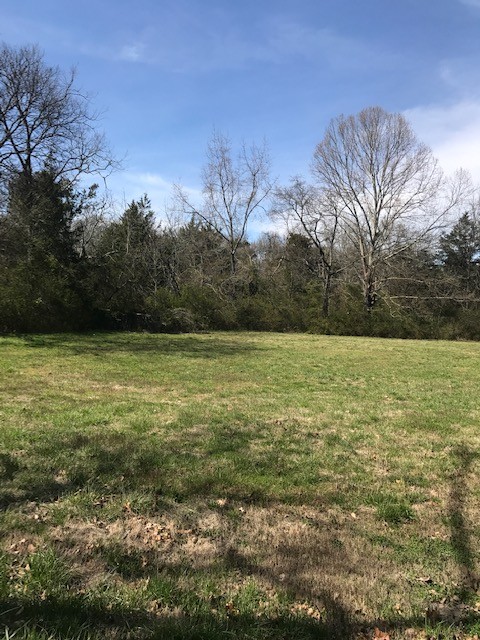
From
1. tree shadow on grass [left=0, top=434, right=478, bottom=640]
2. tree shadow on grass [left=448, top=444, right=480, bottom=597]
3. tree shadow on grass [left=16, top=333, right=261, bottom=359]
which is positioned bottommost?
tree shadow on grass [left=448, top=444, right=480, bottom=597]

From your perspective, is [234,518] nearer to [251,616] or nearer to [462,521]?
[251,616]

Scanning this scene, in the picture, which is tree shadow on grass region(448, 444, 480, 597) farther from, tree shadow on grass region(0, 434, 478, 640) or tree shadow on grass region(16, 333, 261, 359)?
tree shadow on grass region(16, 333, 261, 359)

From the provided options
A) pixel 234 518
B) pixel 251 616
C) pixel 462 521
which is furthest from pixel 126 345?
pixel 251 616

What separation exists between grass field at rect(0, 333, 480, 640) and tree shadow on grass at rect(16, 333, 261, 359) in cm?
746

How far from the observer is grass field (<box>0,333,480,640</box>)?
2.58 metres

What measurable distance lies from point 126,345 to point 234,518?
48.2ft

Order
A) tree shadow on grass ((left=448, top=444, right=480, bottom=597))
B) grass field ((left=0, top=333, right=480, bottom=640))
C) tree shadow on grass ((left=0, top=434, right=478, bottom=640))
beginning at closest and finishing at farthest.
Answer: tree shadow on grass ((left=0, top=434, right=478, bottom=640)) → grass field ((left=0, top=333, right=480, bottom=640)) → tree shadow on grass ((left=448, top=444, right=480, bottom=597))

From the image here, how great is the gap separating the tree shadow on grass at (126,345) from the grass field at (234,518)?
7.46 metres

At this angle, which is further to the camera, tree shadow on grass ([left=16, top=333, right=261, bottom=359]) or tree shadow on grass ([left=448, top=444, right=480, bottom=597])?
tree shadow on grass ([left=16, top=333, right=261, bottom=359])

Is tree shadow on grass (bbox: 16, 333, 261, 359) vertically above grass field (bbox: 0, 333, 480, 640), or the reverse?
tree shadow on grass (bbox: 16, 333, 261, 359)

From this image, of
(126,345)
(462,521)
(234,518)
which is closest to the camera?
(234,518)

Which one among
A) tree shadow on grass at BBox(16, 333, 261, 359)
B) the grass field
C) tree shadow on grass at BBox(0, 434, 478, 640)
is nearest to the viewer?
tree shadow on grass at BBox(0, 434, 478, 640)

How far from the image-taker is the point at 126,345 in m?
17.8

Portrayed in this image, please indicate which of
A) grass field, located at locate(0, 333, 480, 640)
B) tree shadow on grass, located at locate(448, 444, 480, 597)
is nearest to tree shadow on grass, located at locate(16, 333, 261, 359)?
grass field, located at locate(0, 333, 480, 640)
